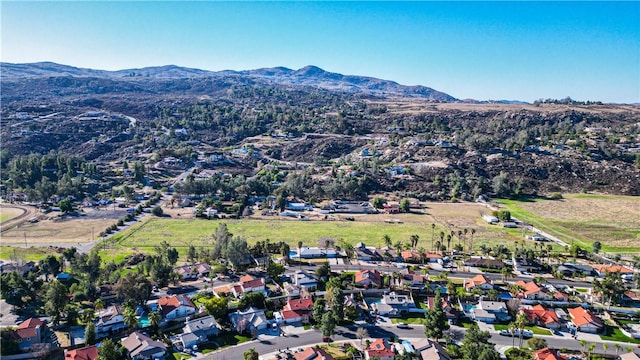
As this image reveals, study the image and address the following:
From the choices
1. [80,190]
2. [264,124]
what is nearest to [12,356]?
[80,190]

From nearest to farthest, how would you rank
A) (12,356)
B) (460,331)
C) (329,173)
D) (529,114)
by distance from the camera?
(12,356)
(460,331)
(329,173)
(529,114)

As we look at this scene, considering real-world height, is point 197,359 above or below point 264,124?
below

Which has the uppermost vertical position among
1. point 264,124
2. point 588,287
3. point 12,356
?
point 264,124

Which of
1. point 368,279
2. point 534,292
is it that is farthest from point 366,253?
point 534,292

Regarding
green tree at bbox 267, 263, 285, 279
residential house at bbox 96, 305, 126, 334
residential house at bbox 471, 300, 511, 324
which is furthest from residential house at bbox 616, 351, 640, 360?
residential house at bbox 96, 305, 126, 334

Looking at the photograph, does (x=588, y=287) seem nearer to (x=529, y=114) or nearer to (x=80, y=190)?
(x=80, y=190)

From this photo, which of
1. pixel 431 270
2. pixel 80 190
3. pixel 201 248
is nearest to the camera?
pixel 431 270

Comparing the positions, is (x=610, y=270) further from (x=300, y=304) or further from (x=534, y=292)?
(x=300, y=304)
